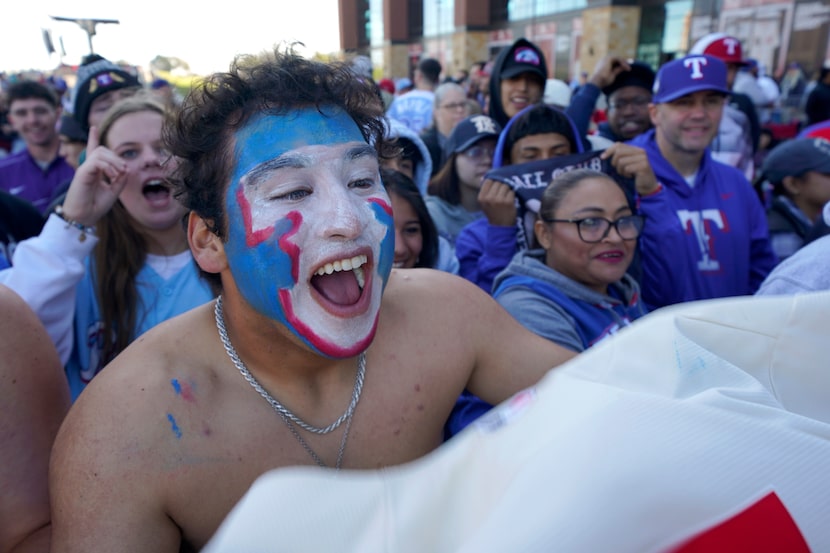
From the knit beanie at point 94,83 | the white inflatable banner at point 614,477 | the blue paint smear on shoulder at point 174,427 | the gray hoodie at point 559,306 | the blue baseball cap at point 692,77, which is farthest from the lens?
the knit beanie at point 94,83

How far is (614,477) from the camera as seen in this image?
655 mm

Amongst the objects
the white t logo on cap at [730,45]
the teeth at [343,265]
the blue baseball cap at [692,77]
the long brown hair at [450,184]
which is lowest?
the long brown hair at [450,184]

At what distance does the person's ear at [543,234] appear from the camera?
A: 7.53ft

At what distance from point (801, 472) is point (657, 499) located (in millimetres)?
208

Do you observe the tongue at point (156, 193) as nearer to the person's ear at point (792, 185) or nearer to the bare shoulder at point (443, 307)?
the bare shoulder at point (443, 307)

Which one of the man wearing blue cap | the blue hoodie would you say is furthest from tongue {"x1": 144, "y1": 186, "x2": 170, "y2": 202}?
the man wearing blue cap

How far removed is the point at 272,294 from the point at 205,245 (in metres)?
0.27

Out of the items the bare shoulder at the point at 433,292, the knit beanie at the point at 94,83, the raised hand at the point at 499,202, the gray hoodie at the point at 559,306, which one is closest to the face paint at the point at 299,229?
the bare shoulder at the point at 433,292

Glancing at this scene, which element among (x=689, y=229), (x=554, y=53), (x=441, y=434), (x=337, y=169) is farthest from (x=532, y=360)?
(x=554, y=53)

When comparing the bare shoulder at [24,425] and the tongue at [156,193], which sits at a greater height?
the tongue at [156,193]

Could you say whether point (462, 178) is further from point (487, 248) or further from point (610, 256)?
point (610, 256)

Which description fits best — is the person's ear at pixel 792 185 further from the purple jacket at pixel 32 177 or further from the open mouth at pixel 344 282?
the purple jacket at pixel 32 177

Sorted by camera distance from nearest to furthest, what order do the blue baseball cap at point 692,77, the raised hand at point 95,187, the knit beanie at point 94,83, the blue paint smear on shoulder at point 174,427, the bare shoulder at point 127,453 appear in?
the bare shoulder at point 127,453, the blue paint smear on shoulder at point 174,427, the raised hand at point 95,187, the blue baseball cap at point 692,77, the knit beanie at point 94,83

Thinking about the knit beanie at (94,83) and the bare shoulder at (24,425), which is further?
the knit beanie at (94,83)
